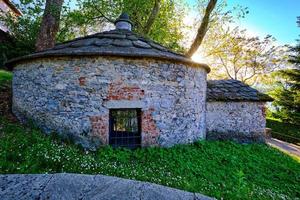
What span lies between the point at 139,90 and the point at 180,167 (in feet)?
8.32

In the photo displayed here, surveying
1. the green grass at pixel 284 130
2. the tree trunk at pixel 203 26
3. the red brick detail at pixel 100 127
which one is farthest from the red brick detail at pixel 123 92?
the green grass at pixel 284 130

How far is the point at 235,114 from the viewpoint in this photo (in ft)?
35.0

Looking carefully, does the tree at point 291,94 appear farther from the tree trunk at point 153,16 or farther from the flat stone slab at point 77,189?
the flat stone slab at point 77,189

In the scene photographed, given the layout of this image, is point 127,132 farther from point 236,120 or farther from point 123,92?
point 236,120

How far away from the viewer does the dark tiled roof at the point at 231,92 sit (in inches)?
413

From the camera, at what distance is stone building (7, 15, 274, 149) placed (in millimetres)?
6605

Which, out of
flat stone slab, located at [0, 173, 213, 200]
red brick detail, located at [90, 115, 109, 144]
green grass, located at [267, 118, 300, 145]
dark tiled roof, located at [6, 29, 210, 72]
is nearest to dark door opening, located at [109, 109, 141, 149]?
red brick detail, located at [90, 115, 109, 144]

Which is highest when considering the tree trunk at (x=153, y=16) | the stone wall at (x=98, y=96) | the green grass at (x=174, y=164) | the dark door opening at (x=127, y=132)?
the tree trunk at (x=153, y=16)

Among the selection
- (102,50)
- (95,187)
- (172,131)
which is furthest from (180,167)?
(102,50)

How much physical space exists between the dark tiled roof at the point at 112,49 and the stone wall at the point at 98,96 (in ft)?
0.70

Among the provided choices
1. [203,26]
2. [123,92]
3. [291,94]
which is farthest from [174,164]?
[291,94]

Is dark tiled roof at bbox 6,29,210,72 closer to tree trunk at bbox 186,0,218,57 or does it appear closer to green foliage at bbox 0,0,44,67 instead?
tree trunk at bbox 186,0,218,57

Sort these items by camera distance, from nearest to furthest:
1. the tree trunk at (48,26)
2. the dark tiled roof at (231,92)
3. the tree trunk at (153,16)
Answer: the dark tiled roof at (231,92) < the tree trunk at (48,26) < the tree trunk at (153,16)

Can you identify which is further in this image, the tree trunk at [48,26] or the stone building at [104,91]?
the tree trunk at [48,26]
